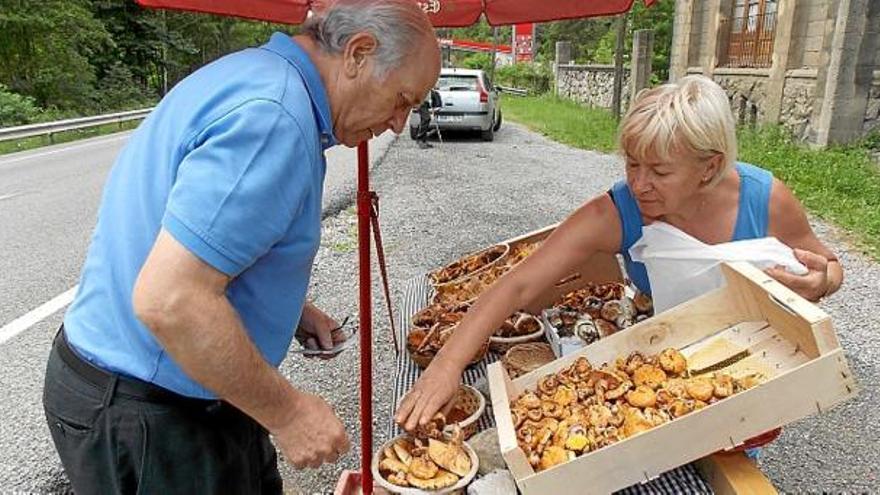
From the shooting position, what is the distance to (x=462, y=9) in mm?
2818

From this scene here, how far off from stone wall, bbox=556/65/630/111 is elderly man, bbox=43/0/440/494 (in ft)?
57.4

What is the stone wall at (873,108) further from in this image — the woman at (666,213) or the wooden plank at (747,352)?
the wooden plank at (747,352)

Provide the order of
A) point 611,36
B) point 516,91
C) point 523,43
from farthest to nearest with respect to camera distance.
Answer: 1. point 523,43
2. point 516,91
3. point 611,36

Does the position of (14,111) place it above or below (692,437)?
below

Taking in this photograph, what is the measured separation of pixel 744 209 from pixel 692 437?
850 millimetres

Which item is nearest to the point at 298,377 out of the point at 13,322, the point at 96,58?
the point at 13,322

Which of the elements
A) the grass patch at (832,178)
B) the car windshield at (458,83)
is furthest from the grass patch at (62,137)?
the grass patch at (832,178)

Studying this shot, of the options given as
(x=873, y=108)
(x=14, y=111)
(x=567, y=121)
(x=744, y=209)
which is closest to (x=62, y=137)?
(x=14, y=111)

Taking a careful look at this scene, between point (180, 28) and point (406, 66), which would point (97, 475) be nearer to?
point (406, 66)

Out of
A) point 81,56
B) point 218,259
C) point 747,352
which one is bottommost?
point 747,352

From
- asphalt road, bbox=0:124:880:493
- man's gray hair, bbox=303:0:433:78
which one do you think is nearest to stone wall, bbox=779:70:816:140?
asphalt road, bbox=0:124:880:493

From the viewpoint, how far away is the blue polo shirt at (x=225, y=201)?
115cm

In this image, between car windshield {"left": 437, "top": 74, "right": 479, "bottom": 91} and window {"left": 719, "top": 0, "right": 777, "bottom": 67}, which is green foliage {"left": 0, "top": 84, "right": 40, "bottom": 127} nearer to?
car windshield {"left": 437, "top": 74, "right": 479, "bottom": 91}

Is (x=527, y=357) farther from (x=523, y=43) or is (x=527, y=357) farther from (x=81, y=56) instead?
(x=523, y=43)
